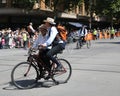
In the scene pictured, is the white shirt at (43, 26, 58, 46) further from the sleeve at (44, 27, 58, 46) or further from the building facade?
the building facade

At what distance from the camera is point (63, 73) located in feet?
35.0

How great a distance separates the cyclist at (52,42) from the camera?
10008 millimetres

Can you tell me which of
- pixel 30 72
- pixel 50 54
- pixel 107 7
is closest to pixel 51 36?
pixel 50 54

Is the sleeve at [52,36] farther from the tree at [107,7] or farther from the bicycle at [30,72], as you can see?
the tree at [107,7]

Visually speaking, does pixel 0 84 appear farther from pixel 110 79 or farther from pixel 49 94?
pixel 110 79

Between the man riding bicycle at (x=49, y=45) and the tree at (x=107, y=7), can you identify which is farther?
the tree at (x=107, y=7)

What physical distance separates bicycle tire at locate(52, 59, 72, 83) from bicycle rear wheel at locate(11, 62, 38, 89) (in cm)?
59

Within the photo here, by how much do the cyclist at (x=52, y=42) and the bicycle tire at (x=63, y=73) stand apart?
19 centimetres

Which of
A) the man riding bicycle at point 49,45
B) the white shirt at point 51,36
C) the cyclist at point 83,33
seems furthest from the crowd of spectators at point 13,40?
the white shirt at point 51,36

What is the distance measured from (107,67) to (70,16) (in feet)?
126

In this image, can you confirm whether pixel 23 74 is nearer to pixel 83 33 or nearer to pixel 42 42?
pixel 42 42

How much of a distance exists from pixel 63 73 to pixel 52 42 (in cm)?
91

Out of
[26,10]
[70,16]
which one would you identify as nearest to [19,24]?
[26,10]

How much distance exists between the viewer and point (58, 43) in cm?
1037
